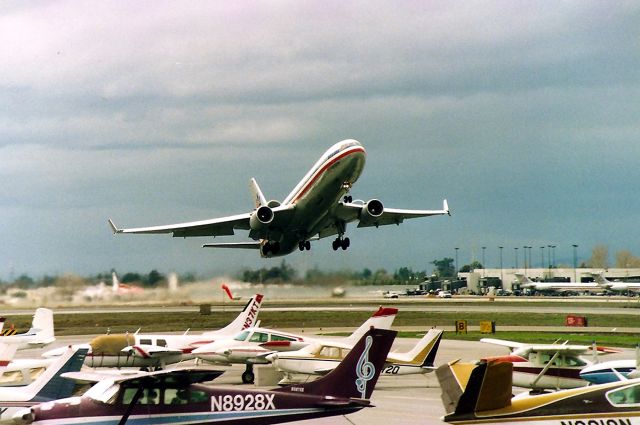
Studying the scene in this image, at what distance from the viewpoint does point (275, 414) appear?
20594 millimetres

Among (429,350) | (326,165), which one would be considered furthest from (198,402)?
(326,165)

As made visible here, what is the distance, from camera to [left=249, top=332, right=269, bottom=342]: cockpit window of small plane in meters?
37.2

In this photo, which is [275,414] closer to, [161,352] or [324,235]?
[161,352]

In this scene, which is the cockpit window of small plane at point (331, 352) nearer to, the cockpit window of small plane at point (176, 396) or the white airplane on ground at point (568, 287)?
the cockpit window of small plane at point (176, 396)

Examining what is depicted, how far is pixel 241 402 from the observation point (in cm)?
2041

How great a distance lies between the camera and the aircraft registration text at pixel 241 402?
797 inches

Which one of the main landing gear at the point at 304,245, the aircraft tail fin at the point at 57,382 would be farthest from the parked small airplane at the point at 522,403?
the main landing gear at the point at 304,245

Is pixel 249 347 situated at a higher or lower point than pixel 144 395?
lower

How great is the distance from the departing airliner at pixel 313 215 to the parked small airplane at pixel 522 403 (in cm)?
3194

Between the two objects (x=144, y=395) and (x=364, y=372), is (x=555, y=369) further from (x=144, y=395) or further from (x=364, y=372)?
(x=144, y=395)

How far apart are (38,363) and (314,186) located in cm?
2321

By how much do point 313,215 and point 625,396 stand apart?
36.0 meters

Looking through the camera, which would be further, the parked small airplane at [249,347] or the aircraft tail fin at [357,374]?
the parked small airplane at [249,347]

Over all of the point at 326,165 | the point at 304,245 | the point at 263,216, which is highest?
the point at 326,165
